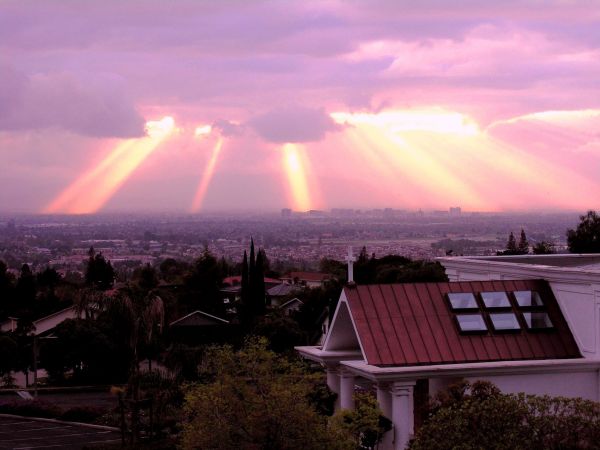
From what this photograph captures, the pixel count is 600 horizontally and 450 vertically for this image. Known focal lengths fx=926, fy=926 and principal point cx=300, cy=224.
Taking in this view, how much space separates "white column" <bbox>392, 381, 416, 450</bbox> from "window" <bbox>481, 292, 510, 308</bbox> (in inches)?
133

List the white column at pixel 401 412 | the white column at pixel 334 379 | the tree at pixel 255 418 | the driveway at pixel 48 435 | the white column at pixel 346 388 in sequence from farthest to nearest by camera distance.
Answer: the driveway at pixel 48 435 → the white column at pixel 334 379 → the white column at pixel 346 388 → the white column at pixel 401 412 → the tree at pixel 255 418

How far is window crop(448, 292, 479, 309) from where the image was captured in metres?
21.5

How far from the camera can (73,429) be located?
114ft

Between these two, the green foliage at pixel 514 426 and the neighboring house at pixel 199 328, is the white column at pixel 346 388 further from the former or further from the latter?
the neighboring house at pixel 199 328

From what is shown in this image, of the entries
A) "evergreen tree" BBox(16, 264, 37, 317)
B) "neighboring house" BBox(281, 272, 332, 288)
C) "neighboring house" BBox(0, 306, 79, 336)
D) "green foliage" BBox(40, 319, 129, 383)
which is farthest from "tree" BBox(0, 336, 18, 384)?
"neighboring house" BBox(281, 272, 332, 288)

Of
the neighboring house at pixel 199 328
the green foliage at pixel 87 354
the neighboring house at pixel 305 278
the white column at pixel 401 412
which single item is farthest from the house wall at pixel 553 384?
the neighboring house at pixel 305 278

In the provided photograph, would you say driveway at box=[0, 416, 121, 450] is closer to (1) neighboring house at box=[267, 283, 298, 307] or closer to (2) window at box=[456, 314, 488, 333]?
(2) window at box=[456, 314, 488, 333]

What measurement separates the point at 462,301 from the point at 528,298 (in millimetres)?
1640

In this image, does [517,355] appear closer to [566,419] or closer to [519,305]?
[519,305]

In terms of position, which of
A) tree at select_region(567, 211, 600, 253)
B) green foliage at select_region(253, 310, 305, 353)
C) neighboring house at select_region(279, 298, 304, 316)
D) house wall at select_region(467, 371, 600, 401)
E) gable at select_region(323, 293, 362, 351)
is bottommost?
neighboring house at select_region(279, 298, 304, 316)

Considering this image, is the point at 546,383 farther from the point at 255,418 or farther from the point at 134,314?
the point at 134,314

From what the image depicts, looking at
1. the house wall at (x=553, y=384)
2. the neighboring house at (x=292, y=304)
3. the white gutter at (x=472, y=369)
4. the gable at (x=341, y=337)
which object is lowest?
the neighboring house at (x=292, y=304)

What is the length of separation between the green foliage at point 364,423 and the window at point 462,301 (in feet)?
10.7

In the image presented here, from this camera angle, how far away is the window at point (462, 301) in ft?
70.4
